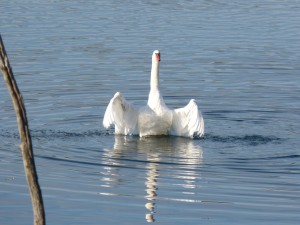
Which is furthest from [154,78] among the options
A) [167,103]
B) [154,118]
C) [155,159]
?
[155,159]

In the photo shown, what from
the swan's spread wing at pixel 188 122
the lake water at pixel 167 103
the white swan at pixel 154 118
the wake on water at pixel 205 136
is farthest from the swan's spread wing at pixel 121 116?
the swan's spread wing at pixel 188 122

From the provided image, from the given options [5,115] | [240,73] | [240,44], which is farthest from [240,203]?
[240,44]

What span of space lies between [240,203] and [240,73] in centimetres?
1032

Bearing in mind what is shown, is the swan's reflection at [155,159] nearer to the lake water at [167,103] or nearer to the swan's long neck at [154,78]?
the lake water at [167,103]

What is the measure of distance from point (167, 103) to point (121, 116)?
2.77m

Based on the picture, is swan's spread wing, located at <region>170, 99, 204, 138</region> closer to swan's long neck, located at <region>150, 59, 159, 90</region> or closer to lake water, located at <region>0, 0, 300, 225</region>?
lake water, located at <region>0, 0, 300, 225</region>

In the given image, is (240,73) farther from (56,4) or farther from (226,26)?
(56,4)

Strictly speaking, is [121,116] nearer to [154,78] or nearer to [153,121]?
[153,121]

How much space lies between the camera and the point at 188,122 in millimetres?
17109

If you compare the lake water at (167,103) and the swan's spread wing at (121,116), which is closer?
the lake water at (167,103)

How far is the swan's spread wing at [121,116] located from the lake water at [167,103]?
0.86ft

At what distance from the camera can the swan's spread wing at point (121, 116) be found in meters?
16.8

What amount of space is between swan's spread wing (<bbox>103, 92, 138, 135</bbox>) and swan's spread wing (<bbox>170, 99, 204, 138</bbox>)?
0.68 metres

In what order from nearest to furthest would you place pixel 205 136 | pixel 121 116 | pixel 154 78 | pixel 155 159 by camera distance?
pixel 155 159, pixel 205 136, pixel 121 116, pixel 154 78
